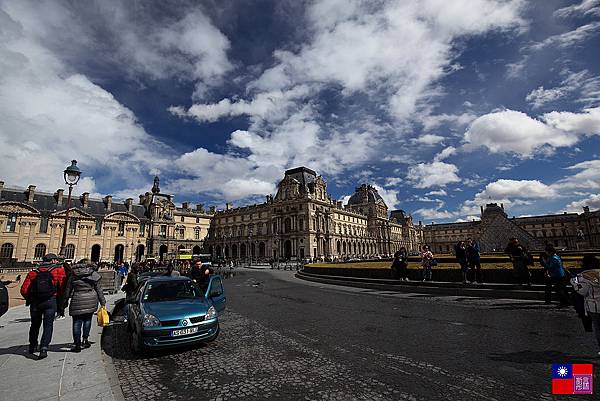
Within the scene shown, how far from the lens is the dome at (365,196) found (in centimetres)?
10006

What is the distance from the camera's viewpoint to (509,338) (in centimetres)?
686

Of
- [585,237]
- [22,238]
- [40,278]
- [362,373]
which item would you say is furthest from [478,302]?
[585,237]

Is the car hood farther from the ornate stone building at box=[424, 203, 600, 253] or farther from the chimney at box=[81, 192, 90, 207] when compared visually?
the ornate stone building at box=[424, 203, 600, 253]

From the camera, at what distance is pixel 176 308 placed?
6754 millimetres

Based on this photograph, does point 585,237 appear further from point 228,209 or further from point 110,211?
point 110,211

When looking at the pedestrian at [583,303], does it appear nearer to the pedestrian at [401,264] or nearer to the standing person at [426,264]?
the standing person at [426,264]

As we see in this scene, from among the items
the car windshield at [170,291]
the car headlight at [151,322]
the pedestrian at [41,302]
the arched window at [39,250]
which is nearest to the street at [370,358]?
the car headlight at [151,322]

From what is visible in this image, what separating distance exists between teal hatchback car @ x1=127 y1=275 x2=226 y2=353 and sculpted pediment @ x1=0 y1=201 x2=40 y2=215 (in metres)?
61.3

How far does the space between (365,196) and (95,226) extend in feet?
248

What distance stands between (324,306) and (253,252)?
66.1 m

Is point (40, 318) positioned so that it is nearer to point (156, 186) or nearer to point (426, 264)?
point (426, 264)

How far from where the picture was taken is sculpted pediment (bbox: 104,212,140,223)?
62.4 meters

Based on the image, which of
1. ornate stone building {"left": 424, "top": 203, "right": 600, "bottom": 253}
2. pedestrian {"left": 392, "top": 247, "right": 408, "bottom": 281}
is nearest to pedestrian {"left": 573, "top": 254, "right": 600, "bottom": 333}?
pedestrian {"left": 392, "top": 247, "right": 408, "bottom": 281}

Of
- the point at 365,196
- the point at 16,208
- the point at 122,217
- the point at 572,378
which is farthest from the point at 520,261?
the point at 365,196
